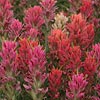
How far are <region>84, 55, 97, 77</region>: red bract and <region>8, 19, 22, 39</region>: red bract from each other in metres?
0.63

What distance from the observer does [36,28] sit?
2967mm

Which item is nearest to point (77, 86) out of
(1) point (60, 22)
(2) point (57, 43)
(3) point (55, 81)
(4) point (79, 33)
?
(3) point (55, 81)

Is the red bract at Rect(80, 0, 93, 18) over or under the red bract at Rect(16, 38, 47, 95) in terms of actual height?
over

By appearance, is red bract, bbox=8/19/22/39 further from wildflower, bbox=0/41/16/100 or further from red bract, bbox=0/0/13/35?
wildflower, bbox=0/41/16/100

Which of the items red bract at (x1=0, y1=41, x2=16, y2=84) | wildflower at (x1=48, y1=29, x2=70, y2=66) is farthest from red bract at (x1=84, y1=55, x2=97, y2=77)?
red bract at (x1=0, y1=41, x2=16, y2=84)

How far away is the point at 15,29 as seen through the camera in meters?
2.82

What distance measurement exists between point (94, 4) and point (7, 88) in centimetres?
155

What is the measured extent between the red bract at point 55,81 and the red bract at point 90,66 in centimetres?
19

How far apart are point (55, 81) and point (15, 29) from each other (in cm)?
61

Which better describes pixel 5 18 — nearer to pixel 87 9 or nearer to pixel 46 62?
pixel 46 62

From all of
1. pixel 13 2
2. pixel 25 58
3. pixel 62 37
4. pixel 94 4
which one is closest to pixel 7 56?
pixel 25 58

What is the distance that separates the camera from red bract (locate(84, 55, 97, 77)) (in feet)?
8.04

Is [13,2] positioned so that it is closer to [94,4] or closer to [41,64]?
[94,4]

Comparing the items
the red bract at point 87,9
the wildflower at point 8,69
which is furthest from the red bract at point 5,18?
the red bract at point 87,9
